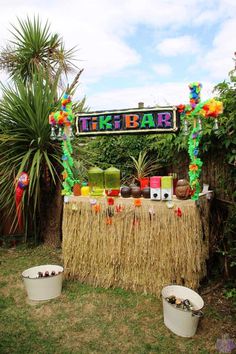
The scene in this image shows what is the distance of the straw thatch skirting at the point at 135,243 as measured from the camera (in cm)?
252

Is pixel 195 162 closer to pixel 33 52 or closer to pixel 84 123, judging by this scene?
pixel 84 123

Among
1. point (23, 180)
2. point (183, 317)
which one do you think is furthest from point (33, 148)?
point (183, 317)

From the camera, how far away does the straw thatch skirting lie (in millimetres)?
2521

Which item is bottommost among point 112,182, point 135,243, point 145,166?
point 135,243

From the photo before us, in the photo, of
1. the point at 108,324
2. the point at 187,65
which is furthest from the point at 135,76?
the point at 108,324

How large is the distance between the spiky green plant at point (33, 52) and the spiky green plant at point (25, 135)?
1233mm

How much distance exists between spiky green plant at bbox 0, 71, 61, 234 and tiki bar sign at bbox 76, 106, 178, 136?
88cm

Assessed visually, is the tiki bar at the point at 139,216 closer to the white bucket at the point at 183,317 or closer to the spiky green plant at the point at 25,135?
the white bucket at the point at 183,317

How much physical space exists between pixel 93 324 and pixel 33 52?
4516mm

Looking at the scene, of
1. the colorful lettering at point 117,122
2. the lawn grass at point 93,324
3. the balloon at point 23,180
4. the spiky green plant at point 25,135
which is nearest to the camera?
the lawn grass at point 93,324

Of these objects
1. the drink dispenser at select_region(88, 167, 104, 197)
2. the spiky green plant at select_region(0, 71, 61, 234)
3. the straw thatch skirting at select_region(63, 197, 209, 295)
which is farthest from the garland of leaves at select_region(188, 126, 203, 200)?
the spiky green plant at select_region(0, 71, 61, 234)

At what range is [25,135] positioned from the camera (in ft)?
12.2

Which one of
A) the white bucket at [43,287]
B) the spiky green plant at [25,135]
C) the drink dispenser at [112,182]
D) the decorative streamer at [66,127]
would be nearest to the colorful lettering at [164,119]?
the drink dispenser at [112,182]

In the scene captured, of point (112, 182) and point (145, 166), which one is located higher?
point (145, 166)
